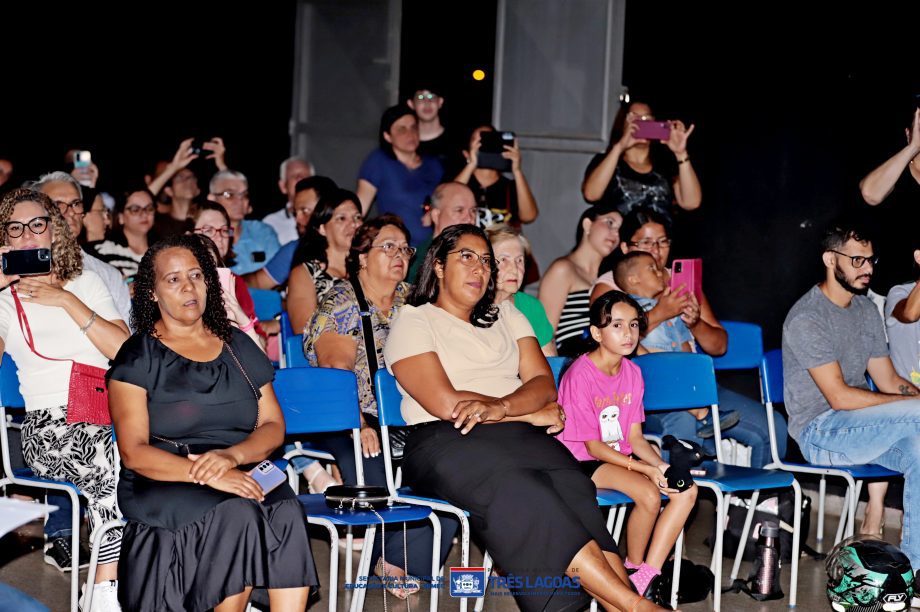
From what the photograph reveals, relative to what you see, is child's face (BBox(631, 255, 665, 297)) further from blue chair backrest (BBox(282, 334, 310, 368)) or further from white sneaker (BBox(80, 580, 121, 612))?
white sneaker (BBox(80, 580, 121, 612))

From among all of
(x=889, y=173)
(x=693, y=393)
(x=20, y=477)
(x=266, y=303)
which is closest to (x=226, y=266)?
(x=266, y=303)

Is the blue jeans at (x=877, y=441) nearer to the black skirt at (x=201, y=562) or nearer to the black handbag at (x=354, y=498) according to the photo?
the black handbag at (x=354, y=498)

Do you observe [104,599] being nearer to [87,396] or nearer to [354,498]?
[87,396]

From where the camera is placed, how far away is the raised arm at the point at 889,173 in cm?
518

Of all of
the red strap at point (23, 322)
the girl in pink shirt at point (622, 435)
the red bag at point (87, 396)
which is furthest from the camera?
the girl in pink shirt at point (622, 435)

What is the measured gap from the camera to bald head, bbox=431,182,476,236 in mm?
5156

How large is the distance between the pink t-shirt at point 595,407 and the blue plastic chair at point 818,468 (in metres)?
0.84

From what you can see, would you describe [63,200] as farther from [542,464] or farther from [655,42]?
[655,42]

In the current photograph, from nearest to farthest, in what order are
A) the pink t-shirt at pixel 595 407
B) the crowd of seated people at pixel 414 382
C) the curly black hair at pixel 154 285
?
the crowd of seated people at pixel 414 382 → the curly black hair at pixel 154 285 → the pink t-shirt at pixel 595 407

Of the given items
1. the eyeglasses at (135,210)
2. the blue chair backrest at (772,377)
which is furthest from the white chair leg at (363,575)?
the eyeglasses at (135,210)

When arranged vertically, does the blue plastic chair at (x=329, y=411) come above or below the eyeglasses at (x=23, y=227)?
below

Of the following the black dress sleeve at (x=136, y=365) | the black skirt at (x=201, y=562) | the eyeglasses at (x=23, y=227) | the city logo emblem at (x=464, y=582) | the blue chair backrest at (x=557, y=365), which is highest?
the eyeglasses at (x=23, y=227)

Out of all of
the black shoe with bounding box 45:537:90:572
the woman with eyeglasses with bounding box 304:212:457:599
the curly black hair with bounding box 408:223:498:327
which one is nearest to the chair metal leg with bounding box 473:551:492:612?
the woman with eyeglasses with bounding box 304:212:457:599

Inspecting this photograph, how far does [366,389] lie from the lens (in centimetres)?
445
